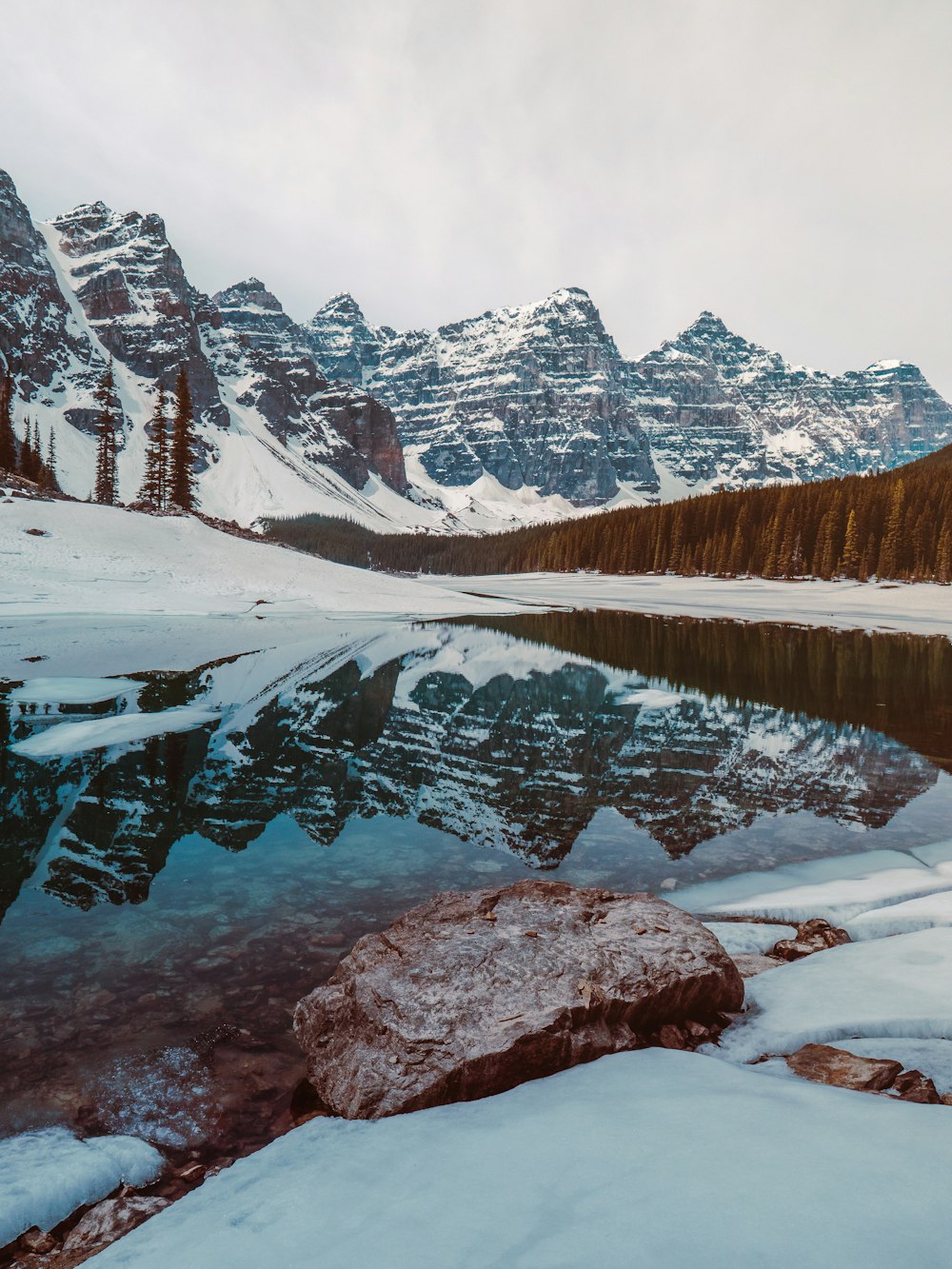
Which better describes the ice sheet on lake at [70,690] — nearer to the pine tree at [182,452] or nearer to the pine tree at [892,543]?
the pine tree at [182,452]

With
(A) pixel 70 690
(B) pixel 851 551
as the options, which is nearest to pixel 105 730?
(A) pixel 70 690

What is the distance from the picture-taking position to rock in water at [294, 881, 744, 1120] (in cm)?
398

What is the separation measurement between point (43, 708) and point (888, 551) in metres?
82.4

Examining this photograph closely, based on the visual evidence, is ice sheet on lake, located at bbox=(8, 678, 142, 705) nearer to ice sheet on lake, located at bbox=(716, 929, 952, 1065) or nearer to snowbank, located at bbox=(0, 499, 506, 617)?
snowbank, located at bbox=(0, 499, 506, 617)

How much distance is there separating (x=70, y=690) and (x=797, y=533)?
84554 millimetres

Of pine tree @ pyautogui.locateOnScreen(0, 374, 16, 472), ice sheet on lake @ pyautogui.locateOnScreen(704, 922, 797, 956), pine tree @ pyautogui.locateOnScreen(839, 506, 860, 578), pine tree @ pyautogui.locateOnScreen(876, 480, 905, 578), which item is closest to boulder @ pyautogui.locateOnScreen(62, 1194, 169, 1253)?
ice sheet on lake @ pyautogui.locateOnScreen(704, 922, 797, 956)

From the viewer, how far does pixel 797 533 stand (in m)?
82.7

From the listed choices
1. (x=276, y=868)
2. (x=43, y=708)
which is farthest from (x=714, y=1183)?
(x=43, y=708)

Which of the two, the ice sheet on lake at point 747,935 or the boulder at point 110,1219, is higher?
the ice sheet on lake at point 747,935

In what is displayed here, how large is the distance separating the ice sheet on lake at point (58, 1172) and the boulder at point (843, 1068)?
3742 millimetres

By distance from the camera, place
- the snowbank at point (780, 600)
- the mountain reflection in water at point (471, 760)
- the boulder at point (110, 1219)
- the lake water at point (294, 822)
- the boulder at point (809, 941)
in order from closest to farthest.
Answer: the boulder at point (110, 1219), the lake water at point (294, 822), the boulder at point (809, 941), the mountain reflection in water at point (471, 760), the snowbank at point (780, 600)

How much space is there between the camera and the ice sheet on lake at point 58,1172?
10.8ft

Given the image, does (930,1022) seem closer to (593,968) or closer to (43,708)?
(593,968)

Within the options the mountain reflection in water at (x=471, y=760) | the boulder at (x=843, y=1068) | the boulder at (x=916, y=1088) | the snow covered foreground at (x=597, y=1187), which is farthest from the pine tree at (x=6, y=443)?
the boulder at (x=916, y=1088)
